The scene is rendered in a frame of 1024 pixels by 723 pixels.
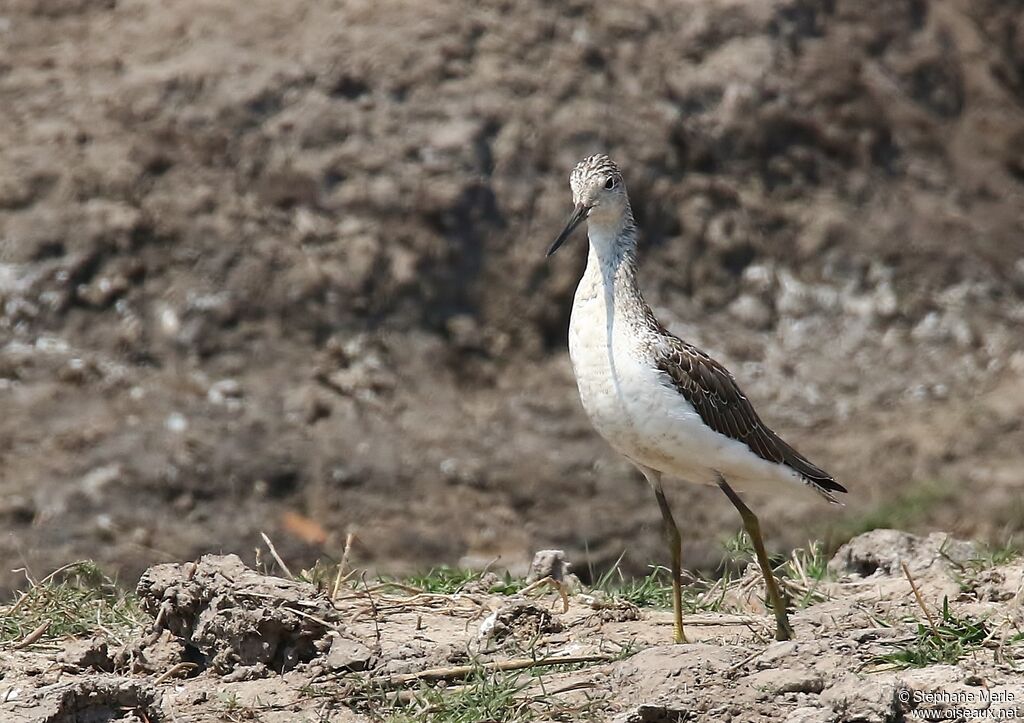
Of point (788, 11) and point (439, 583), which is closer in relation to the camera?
point (439, 583)

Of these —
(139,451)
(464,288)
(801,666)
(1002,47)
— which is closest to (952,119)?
(1002,47)

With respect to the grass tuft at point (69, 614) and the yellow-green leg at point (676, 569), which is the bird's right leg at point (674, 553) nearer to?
the yellow-green leg at point (676, 569)

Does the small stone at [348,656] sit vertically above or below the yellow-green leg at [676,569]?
below

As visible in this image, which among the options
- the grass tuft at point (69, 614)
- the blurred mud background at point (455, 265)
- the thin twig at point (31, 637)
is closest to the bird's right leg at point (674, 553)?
the grass tuft at point (69, 614)

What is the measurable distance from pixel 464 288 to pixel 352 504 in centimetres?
191

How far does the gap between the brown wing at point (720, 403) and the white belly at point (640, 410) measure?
54 millimetres

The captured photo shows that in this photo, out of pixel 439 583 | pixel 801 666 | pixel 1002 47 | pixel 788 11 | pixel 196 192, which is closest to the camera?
pixel 801 666

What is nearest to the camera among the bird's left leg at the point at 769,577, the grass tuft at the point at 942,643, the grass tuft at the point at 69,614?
the grass tuft at the point at 942,643

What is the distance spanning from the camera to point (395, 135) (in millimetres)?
11539

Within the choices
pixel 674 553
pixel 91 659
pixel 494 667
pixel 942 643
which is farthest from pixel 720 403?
pixel 91 659

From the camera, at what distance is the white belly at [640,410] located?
618 centimetres

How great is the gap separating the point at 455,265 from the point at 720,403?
16.7ft

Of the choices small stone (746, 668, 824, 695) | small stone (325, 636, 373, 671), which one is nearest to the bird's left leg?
small stone (746, 668, 824, 695)

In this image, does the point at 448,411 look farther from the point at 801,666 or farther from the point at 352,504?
the point at 801,666
